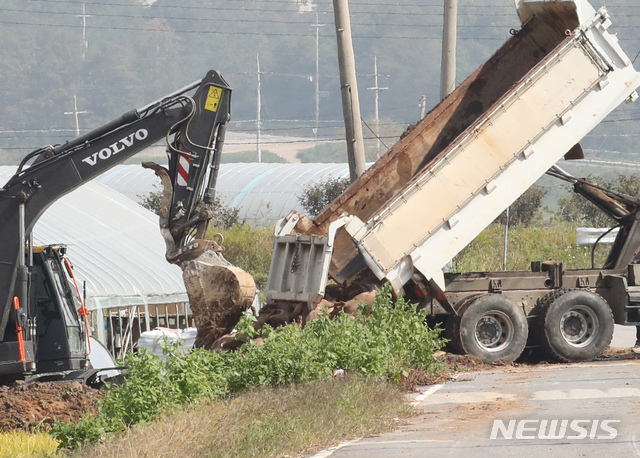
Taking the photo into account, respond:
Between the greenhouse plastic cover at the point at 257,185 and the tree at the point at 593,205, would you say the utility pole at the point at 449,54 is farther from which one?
the greenhouse plastic cover at the point at 257,185

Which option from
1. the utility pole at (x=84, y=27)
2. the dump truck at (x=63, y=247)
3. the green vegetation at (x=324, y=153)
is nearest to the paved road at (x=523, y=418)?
the dump truck at (x=63, y=247)

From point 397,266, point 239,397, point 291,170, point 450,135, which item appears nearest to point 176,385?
point 239,397

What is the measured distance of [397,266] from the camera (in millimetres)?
15102

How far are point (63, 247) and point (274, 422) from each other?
569cm

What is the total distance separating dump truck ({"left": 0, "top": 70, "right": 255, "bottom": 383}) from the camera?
13820 mm

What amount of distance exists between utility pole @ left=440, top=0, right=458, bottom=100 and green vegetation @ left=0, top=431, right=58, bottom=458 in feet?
33.5

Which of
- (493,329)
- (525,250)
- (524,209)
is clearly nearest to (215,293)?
(493,329)

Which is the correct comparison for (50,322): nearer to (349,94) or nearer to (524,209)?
(349,94)

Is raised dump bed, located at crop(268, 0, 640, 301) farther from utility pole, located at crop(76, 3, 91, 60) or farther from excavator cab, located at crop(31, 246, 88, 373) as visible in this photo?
utility pole, located at crop(76, 3, 91, 60)

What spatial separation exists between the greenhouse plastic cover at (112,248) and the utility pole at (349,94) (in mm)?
7029

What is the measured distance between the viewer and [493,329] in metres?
15.7

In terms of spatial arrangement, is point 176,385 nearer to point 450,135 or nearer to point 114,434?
point 114,434

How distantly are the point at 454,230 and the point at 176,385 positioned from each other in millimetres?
5237

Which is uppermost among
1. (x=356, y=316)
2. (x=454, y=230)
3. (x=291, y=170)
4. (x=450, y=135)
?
(x=291, y=170)
